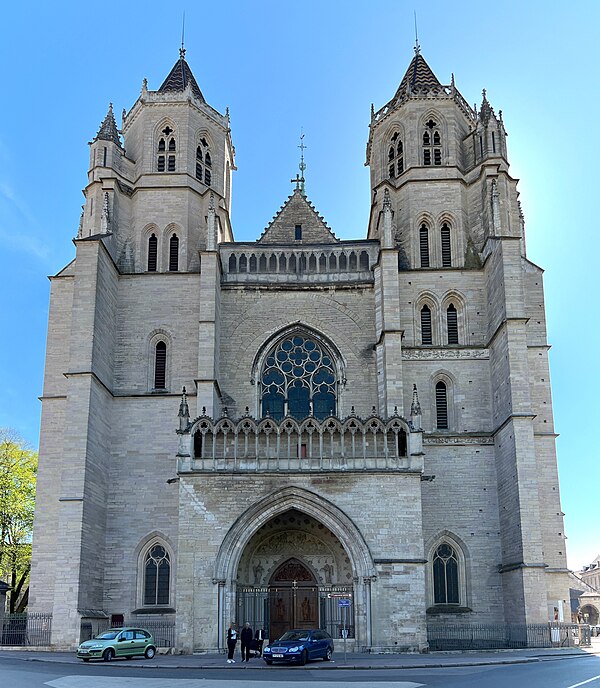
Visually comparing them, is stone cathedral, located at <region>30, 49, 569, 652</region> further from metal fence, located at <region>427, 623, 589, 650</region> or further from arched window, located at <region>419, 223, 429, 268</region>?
metal fence, located at <region>427, 623, 589, 650</region>

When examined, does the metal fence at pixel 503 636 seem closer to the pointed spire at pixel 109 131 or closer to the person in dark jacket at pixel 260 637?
the person in dark jacket at pixel 260 637

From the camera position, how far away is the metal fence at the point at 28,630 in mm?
29094

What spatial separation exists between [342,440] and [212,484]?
443 cm

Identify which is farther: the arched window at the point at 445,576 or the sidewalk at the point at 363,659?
the arched window at the point at 445,576

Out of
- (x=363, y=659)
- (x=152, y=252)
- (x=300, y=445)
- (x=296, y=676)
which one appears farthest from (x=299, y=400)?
(x=296, y=676)

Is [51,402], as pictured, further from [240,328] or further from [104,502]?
[240,328]

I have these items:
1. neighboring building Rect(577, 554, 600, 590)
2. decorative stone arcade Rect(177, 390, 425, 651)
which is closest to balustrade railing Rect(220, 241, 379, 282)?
decorative stone arcade Rect(177, 390, 425, 651)

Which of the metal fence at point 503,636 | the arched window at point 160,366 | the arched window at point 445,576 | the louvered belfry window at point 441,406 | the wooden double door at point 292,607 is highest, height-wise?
the arched window at point 160,366

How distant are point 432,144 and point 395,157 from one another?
1.80 meters

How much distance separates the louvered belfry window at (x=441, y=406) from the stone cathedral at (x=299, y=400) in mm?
111

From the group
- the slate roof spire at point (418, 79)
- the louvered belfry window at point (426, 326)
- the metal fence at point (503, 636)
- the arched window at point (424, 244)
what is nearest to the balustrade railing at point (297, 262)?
the arched window at point (424, 244)

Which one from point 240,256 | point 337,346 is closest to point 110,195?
point 240,256

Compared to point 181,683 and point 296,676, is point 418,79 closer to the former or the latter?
point 296,676

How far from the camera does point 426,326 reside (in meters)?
35.1
